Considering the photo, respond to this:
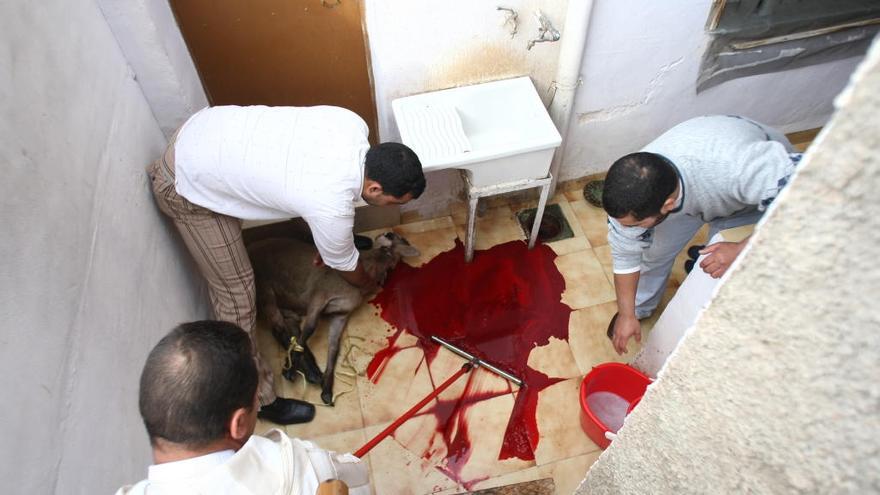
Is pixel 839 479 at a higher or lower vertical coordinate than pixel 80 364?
higher

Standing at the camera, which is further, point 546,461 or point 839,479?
point 546,461

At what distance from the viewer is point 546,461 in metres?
2.54

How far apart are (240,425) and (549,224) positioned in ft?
7.94

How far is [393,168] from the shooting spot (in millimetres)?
2148

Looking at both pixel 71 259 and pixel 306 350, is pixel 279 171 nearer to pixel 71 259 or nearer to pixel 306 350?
pixel 71 259

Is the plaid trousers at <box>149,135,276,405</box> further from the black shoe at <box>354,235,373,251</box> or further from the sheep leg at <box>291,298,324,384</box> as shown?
the black shoe at <box>354,235,373,251</box>

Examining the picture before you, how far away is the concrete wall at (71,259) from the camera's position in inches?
51.4

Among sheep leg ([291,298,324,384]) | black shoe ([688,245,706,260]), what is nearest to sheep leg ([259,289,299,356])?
sheep leg ([291,298,324,384])

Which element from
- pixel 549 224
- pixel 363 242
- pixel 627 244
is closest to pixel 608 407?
pixel 627 244

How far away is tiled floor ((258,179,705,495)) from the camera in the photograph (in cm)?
251

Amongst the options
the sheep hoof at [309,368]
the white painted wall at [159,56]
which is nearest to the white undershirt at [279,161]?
the white painted wall at [159,56]

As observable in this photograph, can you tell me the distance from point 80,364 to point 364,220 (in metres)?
1.91

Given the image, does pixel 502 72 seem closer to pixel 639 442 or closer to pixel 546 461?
pixel 546 461

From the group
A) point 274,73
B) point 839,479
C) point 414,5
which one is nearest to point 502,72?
point 414,5
